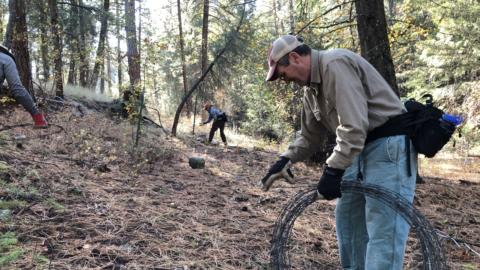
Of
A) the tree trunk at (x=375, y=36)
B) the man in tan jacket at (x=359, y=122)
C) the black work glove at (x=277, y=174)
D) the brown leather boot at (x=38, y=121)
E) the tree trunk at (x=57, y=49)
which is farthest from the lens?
the tree trunk at (x=57, y=49)

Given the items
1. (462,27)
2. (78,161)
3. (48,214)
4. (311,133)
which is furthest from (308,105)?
(462,27)

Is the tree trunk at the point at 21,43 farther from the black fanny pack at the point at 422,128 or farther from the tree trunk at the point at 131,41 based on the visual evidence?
the black fanny pack at the point at 422,128

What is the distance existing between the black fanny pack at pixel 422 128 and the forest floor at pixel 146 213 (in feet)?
4.48

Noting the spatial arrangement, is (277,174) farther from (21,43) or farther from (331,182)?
(21,43)

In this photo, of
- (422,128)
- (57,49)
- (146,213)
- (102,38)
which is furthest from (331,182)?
(102,38)

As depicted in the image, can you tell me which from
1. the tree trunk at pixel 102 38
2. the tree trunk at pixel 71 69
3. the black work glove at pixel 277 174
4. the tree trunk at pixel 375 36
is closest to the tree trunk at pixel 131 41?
the tree trunk at pixel 102 38

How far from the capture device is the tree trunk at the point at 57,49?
8941 mm

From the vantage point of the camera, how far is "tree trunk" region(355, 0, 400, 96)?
6.14m

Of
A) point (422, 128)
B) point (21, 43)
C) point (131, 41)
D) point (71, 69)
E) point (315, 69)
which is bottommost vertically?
point (422, 128)

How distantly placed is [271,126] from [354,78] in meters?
22.4

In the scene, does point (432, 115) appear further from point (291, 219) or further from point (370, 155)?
point (291, 219)

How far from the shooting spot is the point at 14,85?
579cm

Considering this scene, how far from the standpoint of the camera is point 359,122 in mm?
2406

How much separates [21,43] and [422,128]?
7640mm
